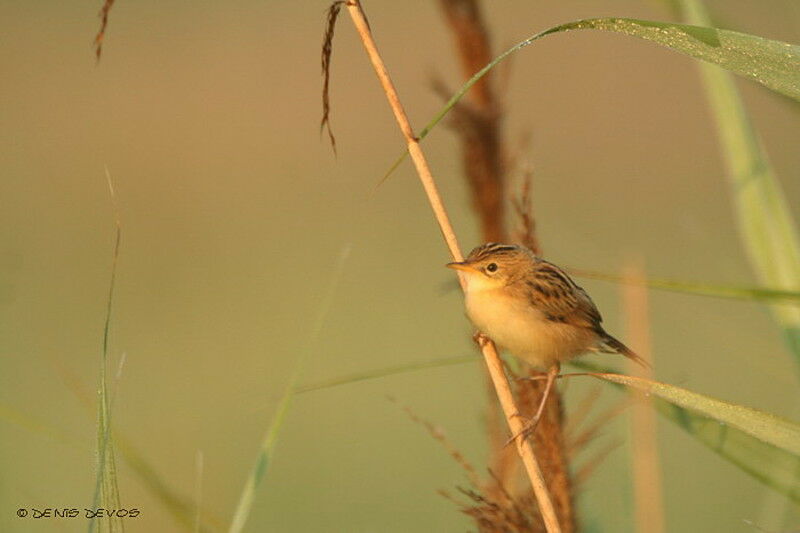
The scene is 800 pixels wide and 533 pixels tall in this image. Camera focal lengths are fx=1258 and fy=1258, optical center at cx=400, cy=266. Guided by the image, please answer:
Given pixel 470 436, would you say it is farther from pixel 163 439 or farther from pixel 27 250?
pixel 27 250

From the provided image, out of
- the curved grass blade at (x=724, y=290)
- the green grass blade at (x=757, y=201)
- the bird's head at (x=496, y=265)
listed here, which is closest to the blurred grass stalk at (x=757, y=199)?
the green grass blade at (x=757, y=201)

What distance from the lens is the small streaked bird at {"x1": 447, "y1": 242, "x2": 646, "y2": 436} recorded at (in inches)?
90.3

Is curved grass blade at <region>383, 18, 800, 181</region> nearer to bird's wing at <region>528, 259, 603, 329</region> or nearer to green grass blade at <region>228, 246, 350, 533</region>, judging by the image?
green grass blade at <region>228, 246, 350, 533</region>

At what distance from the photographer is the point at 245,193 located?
13.7 m

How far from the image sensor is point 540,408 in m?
2.12

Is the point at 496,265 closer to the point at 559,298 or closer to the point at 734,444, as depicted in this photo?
the point at 559,298

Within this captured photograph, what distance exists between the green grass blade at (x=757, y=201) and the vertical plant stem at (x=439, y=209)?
46cm

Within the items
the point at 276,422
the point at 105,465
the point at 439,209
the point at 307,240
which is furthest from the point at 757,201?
the point at 307,240

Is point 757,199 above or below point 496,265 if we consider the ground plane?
below

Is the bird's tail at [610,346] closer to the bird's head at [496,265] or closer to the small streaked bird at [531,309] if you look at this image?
the small streaked bird at [531,309]

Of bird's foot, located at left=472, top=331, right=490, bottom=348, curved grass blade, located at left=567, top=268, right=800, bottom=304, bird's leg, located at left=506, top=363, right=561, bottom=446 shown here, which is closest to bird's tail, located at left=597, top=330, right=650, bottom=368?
bird's leg, located at left=506, top=363, right=561, bottom=446

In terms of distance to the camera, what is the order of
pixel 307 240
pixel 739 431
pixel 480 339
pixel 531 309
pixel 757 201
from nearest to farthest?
pixel 739 431, pixel 757 201, pixel 480 339, pixel 531 309, pixel 307 240

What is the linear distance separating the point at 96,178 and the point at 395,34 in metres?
5.78

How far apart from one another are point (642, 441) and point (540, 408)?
27 centimetres
